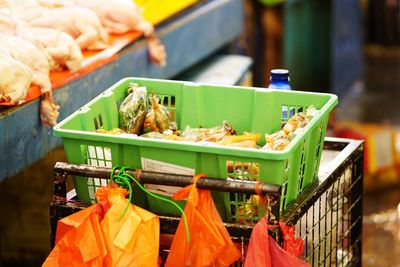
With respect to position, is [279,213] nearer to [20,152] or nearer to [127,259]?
[127,259]

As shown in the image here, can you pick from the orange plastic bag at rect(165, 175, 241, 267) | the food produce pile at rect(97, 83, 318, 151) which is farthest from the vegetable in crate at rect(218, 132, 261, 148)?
the orange plastic bag at rect(165, 175, 241, 267)

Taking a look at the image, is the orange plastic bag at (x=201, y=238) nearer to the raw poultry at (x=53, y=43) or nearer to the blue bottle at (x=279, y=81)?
the blue bottle at (x=279, y=81)

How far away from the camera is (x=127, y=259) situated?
100 inches

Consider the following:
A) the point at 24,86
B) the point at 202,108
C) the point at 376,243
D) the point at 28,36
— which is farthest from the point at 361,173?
the point at 376,243

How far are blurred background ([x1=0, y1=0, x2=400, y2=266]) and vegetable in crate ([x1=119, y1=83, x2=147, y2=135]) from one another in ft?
2.23

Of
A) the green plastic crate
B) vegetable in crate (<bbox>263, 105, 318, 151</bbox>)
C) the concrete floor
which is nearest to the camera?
the green plastic crate

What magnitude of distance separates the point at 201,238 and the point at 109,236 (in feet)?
0.92

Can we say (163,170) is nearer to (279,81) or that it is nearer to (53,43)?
(279,81)

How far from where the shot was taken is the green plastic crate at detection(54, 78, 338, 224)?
8.54 ft

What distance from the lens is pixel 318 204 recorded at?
307 cm

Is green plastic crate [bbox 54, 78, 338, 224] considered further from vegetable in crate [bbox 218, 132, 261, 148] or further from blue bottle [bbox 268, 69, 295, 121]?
blue bottle [bbox 268, 69, 295, 121]

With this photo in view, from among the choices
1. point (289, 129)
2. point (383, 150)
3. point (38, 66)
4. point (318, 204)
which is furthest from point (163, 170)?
point (383, 150)

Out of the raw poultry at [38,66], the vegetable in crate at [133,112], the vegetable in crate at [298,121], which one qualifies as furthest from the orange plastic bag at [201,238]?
the raw poultry at [38,66]

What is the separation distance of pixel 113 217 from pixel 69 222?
0.15 metres
